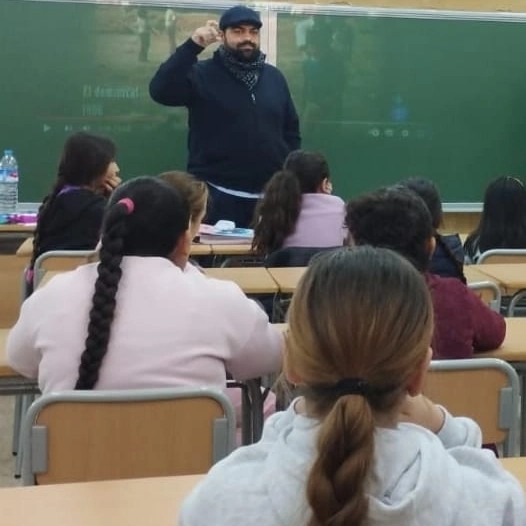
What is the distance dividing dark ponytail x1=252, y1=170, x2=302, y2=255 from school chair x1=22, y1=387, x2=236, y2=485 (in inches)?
83.4

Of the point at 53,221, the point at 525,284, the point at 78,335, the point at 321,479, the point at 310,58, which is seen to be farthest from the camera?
the point at 310,58

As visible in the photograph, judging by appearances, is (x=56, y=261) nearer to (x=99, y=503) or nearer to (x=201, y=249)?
(x=201, y=249)

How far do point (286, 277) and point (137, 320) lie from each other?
148cm

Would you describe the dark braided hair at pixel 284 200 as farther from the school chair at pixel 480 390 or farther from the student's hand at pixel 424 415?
the student's hand at pixel 424 415

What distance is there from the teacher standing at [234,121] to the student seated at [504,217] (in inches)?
52.1

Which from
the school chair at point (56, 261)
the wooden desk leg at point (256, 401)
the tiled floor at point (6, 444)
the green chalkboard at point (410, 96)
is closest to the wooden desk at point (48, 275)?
the school chair at point (56, 261)

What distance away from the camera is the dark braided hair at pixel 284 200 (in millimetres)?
3826

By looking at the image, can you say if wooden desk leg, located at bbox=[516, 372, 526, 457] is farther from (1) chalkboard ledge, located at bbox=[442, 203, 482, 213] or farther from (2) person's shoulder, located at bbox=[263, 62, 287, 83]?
(1) chalkboard ledge, located at bbox=[442, 203, 482, 213]

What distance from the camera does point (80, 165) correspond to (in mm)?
3893

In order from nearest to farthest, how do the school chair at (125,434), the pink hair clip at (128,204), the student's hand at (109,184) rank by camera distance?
1. the school chair at (125,434)
2. the pink hair clip at (128,204)
3. the student's hand at (109,184)

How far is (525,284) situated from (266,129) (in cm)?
211

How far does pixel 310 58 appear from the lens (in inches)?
220

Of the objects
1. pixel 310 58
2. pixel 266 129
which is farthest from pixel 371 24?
pixel 266 129

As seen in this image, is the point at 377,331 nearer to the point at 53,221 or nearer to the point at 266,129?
the point at 53,221
